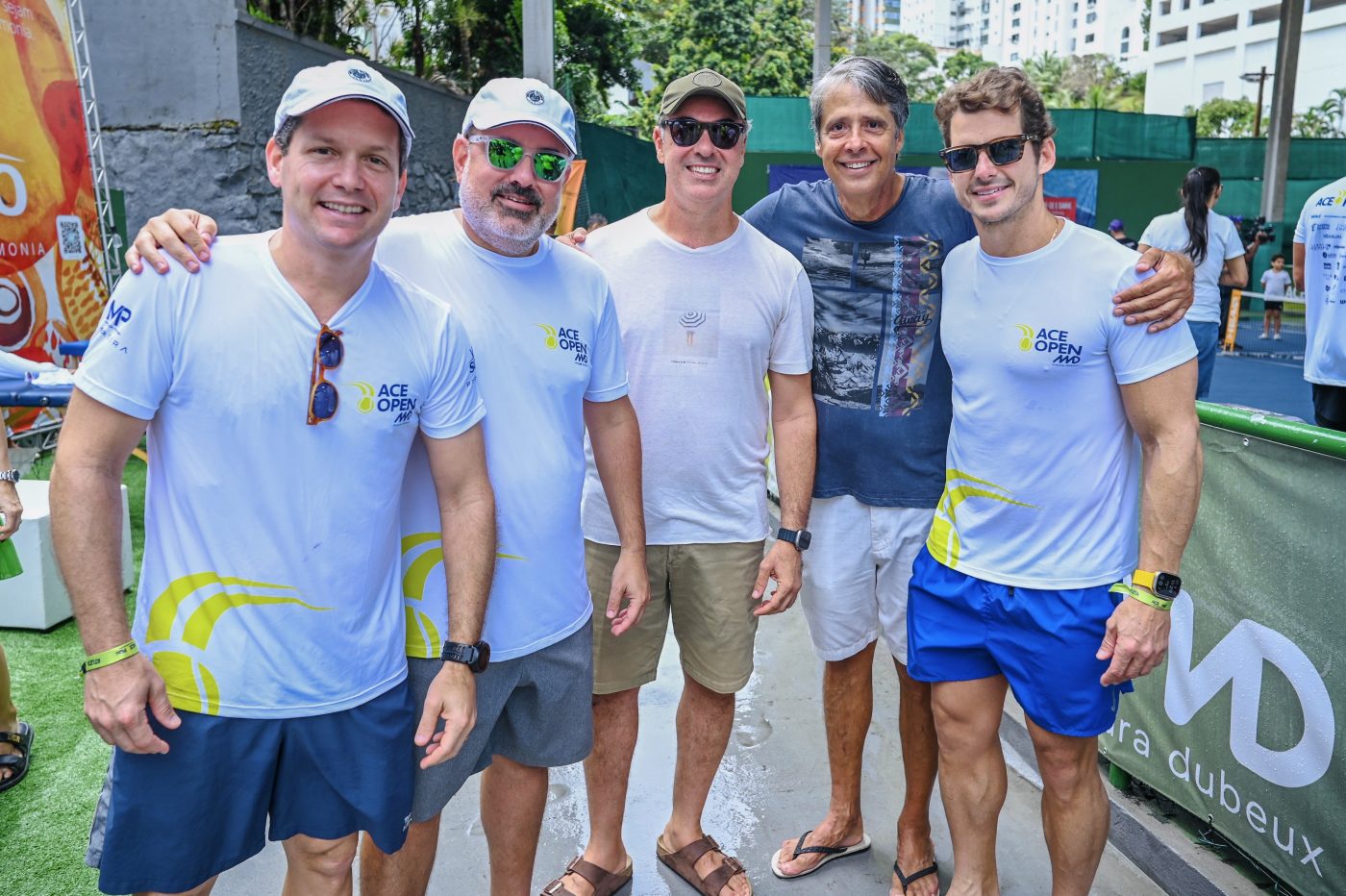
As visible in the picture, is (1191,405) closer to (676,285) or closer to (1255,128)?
(676,285)

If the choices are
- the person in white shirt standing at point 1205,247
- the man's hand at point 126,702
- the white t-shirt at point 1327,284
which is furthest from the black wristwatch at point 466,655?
the person in white shirt standing at point 1205,247

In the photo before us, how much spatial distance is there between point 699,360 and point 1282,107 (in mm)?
20418

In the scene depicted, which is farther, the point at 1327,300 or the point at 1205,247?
the point at 1205,247

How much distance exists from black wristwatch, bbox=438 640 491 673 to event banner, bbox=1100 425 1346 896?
208 cm

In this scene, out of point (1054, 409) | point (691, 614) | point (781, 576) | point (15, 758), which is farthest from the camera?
point (15, 758)

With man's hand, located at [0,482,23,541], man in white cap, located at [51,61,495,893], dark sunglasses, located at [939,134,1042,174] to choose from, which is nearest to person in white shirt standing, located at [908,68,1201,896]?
dark sunglasses, located at [939,134,1042,174]

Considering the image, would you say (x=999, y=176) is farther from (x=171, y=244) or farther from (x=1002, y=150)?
(x=171, y=244)

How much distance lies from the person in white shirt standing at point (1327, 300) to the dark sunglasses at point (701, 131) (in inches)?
148

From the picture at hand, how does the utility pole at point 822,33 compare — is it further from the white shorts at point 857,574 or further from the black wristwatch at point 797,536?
the black wristwatch at point 797,536

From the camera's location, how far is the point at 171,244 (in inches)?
70.7

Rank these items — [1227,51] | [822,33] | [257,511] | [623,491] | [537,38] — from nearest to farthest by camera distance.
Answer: [257,511], [623,491], [537,38], [822,33], [1227,51]

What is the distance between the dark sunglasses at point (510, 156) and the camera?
2260mm

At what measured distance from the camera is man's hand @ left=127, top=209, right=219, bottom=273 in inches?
69.9

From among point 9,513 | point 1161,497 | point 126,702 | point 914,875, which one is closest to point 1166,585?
point 1161,497
